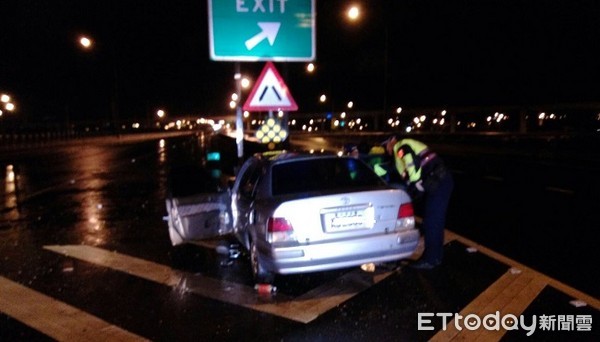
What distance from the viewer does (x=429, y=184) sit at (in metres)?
6.32

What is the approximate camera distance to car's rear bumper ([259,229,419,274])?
5.39 metres

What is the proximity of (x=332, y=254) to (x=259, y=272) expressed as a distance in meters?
0.96

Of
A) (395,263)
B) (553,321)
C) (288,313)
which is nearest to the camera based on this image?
(553,321)

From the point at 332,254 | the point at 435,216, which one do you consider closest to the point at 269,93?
the point at 435,216

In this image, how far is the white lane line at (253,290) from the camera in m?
5.32

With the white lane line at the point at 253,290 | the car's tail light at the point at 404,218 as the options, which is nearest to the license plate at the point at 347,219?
the car's tail light at the point at 404,218

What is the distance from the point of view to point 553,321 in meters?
4.76

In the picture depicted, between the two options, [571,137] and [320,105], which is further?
[320,105]

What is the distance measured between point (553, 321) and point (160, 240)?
5960 millimetres

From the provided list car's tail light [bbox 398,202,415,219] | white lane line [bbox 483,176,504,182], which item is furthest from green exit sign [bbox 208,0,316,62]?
white lane line [bbox 483,176,504,182]

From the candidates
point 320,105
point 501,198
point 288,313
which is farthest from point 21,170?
point 320,105

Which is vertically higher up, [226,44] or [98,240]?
[226,44]

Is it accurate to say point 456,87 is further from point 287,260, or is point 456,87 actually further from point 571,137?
point 287,260

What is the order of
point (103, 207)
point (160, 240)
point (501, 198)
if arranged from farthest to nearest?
A: point (103, 207) → point (501, 198) → point (160, 240)
